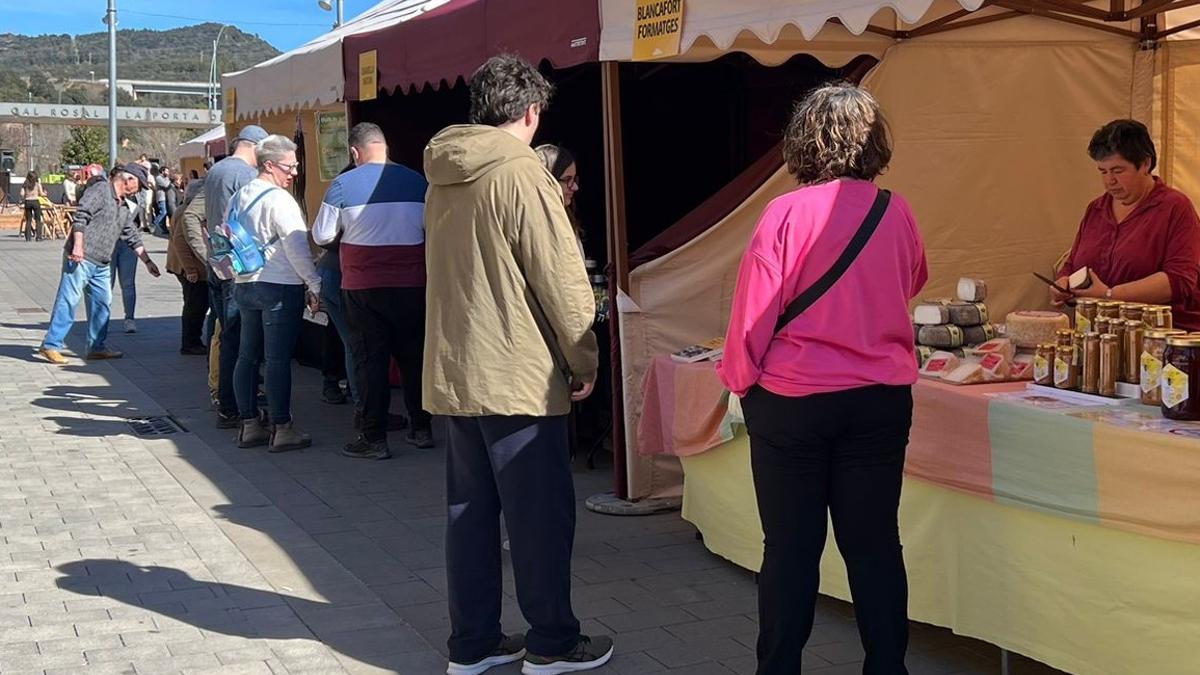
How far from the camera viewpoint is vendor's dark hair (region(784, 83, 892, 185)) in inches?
118

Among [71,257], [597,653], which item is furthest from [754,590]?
[71,257]

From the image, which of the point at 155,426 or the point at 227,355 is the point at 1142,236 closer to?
the point at 227,355

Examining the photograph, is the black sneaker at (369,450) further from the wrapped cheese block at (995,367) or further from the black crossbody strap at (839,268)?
the black crossbody strap at (839,268)

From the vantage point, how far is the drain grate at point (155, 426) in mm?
7539

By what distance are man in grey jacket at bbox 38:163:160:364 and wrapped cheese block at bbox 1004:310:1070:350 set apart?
8.19 metres

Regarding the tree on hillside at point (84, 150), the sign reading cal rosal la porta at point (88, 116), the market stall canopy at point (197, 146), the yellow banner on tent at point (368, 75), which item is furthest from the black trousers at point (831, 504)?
the sign reading cal rosal la porta at point (88, 116)

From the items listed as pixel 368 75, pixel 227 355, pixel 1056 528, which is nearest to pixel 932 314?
pixel 1056 528

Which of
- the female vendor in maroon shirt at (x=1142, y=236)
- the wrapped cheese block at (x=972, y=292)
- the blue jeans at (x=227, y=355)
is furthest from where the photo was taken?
the blue jeans at (x=227, y=355)

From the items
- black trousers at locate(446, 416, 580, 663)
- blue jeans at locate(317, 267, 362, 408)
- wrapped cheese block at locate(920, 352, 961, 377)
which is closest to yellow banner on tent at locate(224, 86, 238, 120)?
blue jeans at locate(317, 267, 362, 408)

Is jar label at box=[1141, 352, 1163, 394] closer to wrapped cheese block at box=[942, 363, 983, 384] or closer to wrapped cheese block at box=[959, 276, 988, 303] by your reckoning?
wrapped cheese block at box=[942, 363, 983, 384]

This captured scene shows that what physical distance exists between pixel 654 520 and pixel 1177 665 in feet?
8.91

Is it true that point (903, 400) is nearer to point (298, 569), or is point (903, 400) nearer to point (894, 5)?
point (894, 5)

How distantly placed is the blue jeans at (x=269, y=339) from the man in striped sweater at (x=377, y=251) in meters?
0.38

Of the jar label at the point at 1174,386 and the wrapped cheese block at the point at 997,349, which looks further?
the wrapped cheese block at the point at 997,349
